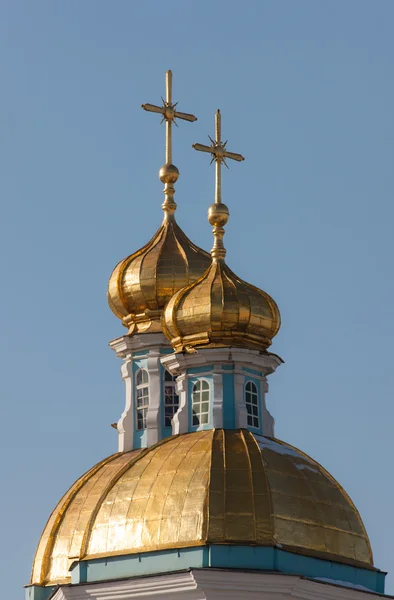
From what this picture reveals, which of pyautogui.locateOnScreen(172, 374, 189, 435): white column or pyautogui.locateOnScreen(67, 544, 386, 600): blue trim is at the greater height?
pyautogui.locateOnScreen(172, 374, 189, 435): white column

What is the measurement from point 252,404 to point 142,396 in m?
2.85

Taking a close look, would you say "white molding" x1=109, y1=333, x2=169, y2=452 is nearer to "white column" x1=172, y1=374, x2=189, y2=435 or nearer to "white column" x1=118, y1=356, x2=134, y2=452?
"white column" x1=118, y1=356, x2=134, y2=452

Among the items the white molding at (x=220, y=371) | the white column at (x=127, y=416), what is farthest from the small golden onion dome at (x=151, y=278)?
the white molding at (x=220, y=371)

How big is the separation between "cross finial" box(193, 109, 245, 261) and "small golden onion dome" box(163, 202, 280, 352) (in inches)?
8.9

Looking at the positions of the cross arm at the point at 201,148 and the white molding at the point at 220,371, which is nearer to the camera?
the white molding at the point at 220,371

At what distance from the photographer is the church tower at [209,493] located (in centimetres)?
3334

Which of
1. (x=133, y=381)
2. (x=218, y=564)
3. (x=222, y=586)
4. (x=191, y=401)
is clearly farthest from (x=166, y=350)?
(x=222, y=586)

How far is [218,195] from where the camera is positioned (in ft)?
124

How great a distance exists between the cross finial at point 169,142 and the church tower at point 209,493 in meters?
1.60

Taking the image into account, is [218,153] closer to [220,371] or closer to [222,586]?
[220,371]

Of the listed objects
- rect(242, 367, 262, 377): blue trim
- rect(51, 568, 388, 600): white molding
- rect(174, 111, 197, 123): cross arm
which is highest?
rect(174, 111, 197, 123): cross arm

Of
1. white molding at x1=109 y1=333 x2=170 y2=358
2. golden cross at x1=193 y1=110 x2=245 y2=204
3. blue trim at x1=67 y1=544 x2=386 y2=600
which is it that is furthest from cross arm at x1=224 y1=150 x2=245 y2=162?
blue trim at x1=67 y1=544 x2=386 y2=600

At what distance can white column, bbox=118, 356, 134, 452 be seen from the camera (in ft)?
124

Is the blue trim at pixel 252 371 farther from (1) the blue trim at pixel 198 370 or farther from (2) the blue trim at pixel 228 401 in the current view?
(1) the blue trim at pixel 198 370
